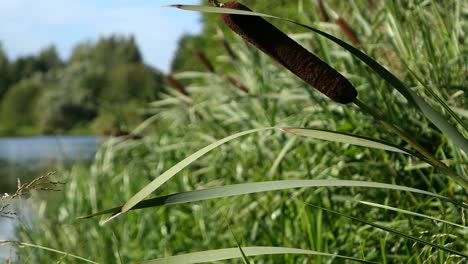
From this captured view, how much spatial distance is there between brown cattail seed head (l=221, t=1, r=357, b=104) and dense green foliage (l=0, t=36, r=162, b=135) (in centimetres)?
3580

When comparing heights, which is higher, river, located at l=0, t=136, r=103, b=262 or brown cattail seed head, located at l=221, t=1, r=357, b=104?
brown cattail seed head, located at l=221, t=1, r=357, b=104

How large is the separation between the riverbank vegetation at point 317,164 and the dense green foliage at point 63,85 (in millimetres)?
32853

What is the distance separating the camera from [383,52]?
307 cm

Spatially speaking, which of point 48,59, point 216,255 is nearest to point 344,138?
point 216,255

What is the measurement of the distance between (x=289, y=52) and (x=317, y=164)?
1911mm

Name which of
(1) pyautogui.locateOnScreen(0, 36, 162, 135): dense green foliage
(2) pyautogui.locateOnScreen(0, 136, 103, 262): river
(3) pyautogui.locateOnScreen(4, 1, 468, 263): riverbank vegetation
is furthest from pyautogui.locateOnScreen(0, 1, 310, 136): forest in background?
(3) pyautogui.locateOnScreen(4, 1, 468, 263): riverbank vegetation

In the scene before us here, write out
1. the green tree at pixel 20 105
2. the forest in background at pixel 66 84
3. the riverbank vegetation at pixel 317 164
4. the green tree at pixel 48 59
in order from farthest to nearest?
the green tree at pixel 48 59 → the green tree at pixel 20 105 → the forest in background at pixel 66 84 → the riverbank vegetation at pixel 317 164

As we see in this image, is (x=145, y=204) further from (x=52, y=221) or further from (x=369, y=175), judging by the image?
(x=52, y=221)

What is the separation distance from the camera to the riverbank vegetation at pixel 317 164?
2.28 metres

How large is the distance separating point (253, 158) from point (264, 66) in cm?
50

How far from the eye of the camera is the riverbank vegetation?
7.48 ft

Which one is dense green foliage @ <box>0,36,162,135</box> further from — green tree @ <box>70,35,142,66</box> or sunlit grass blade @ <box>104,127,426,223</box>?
sunlit grass blade @ <box>104,127,426,223</box>

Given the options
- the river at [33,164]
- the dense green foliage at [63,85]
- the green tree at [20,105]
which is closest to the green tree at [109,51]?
the dense green foliage at [63,85]

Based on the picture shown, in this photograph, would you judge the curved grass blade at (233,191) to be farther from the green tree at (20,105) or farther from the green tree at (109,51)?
the green tree at (109,51)
